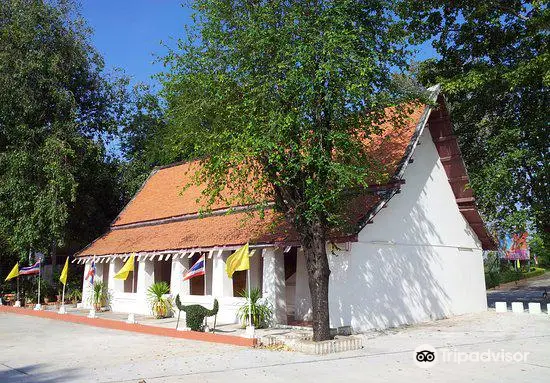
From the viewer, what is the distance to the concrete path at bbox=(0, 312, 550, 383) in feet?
27.5

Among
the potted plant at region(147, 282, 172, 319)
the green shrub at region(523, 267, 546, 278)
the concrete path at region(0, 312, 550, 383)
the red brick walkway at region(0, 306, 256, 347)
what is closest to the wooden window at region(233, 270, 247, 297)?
the potted plant at region(147, 282, 172, 319)

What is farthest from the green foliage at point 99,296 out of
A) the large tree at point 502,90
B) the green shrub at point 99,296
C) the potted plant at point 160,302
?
the large tree at point 502,90

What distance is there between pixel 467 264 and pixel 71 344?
1436 cm

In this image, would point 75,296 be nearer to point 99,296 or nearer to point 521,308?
point 99,296

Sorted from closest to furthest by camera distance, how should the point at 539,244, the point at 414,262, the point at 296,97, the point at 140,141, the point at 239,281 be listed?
1. the point at 296,97
2. the point at 414,262
3. the point at 539,244
4. the point at 239,281
5. the point at 140,141

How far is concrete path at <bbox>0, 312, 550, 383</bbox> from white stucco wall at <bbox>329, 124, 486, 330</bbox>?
0.98 meters

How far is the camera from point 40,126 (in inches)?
1017

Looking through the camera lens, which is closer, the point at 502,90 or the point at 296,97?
the point at 296,97

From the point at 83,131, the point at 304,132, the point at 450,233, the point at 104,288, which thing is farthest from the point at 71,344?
the point at 83,131

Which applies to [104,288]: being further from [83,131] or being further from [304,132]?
[304,132]

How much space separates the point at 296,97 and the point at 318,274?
166 inches

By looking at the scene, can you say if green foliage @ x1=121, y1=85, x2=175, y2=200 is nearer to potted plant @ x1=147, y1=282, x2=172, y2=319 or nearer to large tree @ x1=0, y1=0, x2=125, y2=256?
large tree @ x1=0, y1=0, x2=125, y2=256

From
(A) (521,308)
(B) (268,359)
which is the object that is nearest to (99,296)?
(B) (268,359)

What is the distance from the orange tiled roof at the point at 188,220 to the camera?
611 inches
